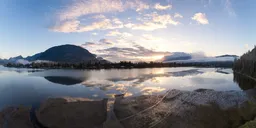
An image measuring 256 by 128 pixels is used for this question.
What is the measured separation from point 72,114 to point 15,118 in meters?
3.32

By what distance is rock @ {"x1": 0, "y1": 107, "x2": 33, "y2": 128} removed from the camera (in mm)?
8916

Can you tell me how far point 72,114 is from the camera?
29.8 ft

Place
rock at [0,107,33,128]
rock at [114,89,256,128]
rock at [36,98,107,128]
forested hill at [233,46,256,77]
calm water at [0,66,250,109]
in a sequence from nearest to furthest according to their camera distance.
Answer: rock at [114,89,256,128]
rock at [36,98,107,128]
rock at [0,107,33,128]
calm water at [0,66,250,109]
forested hill at [233,46,256,77]

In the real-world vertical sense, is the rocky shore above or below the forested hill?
below

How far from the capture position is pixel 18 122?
30.1 ft

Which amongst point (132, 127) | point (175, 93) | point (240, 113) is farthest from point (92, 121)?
point (240, 113)

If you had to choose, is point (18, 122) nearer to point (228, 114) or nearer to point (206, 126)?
point (206, 126)

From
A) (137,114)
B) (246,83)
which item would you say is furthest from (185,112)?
(246,83)

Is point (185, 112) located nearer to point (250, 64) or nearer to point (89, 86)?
point (89, 86)

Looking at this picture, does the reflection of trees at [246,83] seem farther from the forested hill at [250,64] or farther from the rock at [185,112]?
the rock at [185,112]

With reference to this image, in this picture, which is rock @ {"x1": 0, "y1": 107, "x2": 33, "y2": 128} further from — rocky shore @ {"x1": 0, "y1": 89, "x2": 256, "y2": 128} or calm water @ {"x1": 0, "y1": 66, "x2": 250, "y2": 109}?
calm water @ {"x1": 0, "y1": 66, "x2": 250, "y2": 109}

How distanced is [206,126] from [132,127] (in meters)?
3.65

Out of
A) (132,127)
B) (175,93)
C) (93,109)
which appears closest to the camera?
(132,127)

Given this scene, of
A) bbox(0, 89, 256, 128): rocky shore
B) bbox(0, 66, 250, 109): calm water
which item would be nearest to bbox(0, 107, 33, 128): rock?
bbox(0, 89, 256, 128): rocky shore
